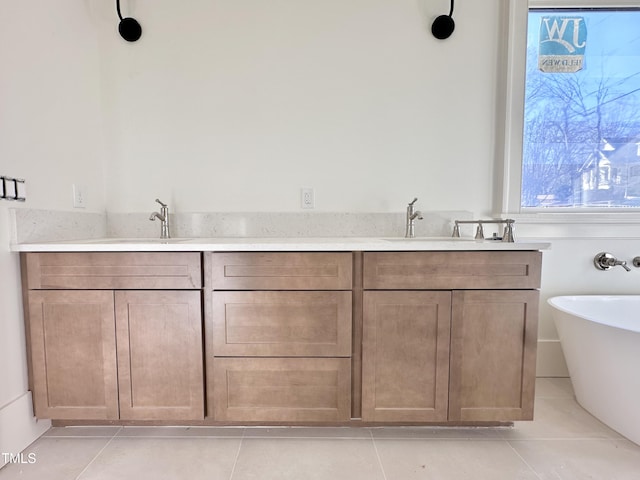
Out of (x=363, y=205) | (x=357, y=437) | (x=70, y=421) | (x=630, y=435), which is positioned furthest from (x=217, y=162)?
(x=630, y=435)

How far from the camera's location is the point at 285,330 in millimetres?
1336

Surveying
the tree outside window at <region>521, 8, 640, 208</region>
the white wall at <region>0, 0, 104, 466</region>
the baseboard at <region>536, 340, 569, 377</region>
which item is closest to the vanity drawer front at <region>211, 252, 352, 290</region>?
the white wall at <region>0, 0, 104, 466</region>

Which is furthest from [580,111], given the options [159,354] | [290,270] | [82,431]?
[82,431]

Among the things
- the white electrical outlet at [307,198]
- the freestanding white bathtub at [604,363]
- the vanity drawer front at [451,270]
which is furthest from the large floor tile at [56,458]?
the freestanding white bathtub at [604,363]

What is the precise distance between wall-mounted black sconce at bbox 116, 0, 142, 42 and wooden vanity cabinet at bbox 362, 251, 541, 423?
67.0 inches

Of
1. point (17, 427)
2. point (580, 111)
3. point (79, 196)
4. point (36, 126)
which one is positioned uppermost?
point (580, 111)

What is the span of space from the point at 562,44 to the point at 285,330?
2183 mm

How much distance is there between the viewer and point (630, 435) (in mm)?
1379

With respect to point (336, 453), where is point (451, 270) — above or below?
above

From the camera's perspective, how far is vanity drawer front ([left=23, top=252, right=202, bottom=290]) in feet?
4.29

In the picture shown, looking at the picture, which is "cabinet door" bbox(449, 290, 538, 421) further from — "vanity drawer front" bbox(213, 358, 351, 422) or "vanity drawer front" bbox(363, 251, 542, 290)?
"vanity drawer front" bbox(213, 358, 351, 422)

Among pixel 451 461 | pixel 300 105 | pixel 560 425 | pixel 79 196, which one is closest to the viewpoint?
pixel 451 461

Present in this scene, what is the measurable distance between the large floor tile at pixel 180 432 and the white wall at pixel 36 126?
375 mm

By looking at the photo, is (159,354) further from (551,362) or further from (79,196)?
(551,362)
